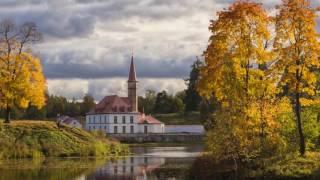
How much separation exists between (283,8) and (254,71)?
4.78m

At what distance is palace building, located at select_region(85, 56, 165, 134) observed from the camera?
15212cm

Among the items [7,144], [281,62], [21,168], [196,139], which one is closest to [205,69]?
[281,62]

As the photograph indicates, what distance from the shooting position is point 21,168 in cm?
5491

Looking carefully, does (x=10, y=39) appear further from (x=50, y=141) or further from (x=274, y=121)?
(x=274, y=121)

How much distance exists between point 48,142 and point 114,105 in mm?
76525

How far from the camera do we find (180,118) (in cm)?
17962

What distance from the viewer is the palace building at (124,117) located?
152m

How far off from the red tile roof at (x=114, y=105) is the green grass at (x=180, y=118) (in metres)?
23.0

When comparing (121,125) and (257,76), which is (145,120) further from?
(257,76)

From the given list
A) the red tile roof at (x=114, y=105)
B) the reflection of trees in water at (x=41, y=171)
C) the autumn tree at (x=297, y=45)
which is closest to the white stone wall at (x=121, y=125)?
the red tile roof at (x=114, y=105)

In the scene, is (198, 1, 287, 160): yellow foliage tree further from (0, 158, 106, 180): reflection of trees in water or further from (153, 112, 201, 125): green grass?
(153, 112, 201, 125): green grass

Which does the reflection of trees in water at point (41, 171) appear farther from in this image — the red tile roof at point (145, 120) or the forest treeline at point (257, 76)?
the red tile roof at point (145, 120)

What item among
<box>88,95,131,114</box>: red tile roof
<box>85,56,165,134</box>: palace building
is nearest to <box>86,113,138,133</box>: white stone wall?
<box>85,56,165,134</box>: palace building

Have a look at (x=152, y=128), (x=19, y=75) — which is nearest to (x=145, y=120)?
(x=152, y=128)
